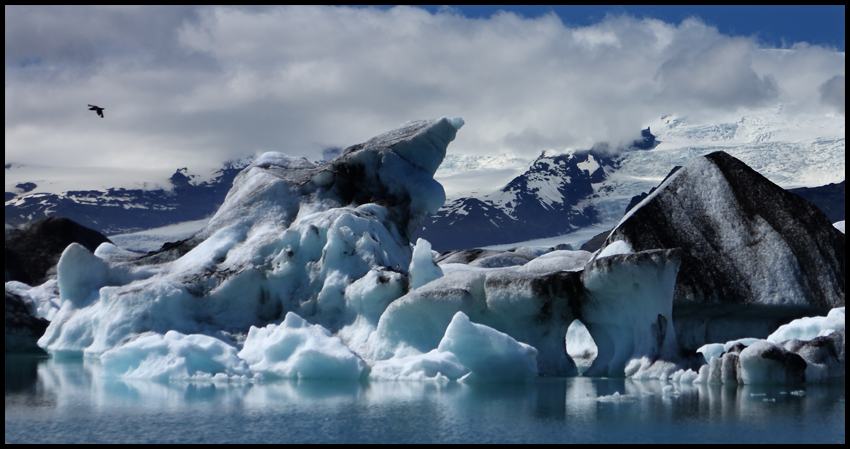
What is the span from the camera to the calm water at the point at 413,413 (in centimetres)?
1099

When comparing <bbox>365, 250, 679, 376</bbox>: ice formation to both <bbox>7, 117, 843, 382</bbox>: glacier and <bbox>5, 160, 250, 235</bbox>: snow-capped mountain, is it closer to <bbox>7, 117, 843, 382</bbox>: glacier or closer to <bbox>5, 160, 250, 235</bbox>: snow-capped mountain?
<bbox>7, 117, 843, 382</bbox>: glacier

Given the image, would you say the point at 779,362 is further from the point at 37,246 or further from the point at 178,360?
the point at 37,246

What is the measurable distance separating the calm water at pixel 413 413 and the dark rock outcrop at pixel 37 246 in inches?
817

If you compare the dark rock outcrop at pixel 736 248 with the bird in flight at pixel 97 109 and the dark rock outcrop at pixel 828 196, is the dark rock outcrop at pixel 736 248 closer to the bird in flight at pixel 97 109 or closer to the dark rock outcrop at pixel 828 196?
the bird in flight at pixel 97 109

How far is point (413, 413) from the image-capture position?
12859 millimetres

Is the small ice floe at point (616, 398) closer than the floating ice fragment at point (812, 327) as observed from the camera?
Yes

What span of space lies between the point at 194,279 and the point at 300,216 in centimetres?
389

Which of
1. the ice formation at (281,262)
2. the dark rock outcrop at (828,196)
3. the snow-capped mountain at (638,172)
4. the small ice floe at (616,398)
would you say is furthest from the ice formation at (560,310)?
the snow-capped mountain at (638,172)

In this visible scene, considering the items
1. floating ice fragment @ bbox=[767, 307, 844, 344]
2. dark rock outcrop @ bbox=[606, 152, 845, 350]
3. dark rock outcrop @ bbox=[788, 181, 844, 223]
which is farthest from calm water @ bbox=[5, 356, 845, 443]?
dark rock outcrop @ bbox=[788, 181, 844, 223]

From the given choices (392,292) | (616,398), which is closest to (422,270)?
(392,292)

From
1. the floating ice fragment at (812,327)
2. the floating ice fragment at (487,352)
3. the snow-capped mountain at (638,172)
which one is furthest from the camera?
the snow-capped mountain at (638,172)

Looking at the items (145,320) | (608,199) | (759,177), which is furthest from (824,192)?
(145,320)

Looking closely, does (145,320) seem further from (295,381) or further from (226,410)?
(226,410)

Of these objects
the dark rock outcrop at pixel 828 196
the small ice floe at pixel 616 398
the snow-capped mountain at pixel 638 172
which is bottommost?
the small ice floe at pixel 616 398
